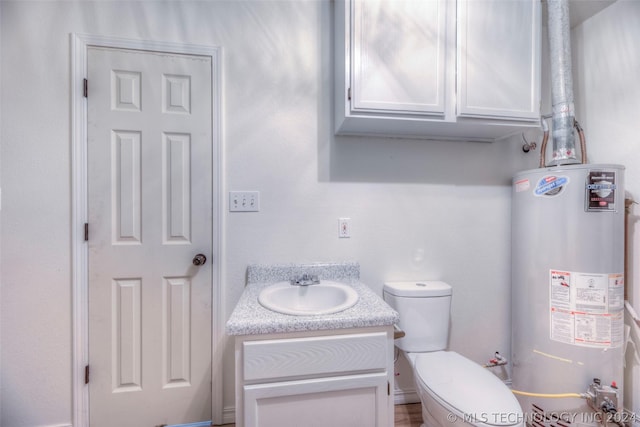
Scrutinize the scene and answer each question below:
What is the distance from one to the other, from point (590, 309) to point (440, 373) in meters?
0.76

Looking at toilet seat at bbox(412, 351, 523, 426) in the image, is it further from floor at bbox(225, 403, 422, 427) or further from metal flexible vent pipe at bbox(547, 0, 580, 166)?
metal flexible vent pipe at bbox(547, 0, 580, 166)

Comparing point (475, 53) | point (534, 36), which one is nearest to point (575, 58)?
point (534, 36)

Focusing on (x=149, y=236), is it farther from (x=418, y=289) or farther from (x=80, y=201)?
(x=418, y=289)

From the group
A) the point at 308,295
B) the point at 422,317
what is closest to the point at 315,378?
the point at 308,295

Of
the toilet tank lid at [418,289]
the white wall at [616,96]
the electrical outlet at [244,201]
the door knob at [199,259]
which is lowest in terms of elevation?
the toilet tank lid at [418,289]

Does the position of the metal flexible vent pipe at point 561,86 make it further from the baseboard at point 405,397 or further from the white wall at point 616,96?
the baseboard at point 405,397

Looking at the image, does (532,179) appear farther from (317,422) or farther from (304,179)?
(317,422)

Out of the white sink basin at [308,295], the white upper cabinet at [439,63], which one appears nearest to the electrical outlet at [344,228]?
the white sink basin at [308,295]

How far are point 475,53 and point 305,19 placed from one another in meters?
0.88

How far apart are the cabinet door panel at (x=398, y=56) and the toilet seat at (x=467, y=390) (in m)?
1.16

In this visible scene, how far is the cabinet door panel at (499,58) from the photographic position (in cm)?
119

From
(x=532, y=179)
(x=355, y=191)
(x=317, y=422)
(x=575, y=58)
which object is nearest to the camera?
(x=317, y=422)

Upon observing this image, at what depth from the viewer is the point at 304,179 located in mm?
1404

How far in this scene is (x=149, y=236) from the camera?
1.28 metres
